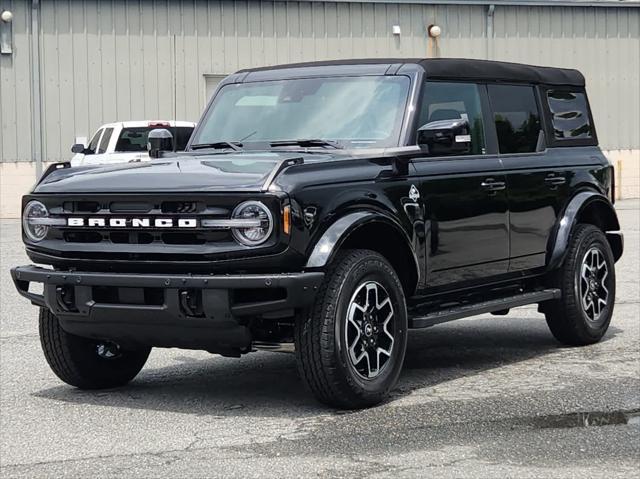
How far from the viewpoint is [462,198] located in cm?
762

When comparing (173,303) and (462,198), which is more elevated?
(462,198)

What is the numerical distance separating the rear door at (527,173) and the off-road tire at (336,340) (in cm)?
172

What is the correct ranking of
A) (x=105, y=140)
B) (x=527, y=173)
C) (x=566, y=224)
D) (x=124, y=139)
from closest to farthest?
(x=527, y=173) < (x=566, y=224) < (x=124, y=139) < (x=105, y=140)

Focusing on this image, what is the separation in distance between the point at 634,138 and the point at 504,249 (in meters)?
24.9

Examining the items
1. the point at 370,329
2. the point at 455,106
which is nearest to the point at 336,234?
the point at 370,329

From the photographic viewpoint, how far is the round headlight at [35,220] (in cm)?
694

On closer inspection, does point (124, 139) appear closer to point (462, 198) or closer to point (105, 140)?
point (105, 140)

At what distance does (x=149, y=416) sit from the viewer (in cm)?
660

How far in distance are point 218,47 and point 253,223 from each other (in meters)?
22.8

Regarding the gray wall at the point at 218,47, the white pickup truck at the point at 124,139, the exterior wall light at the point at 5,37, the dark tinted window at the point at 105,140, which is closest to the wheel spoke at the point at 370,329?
the white pickup truck at the point at 124,139

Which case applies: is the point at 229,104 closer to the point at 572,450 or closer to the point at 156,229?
the point at 156,229

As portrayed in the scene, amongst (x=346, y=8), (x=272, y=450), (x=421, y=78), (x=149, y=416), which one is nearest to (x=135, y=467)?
(x=272, y=450)

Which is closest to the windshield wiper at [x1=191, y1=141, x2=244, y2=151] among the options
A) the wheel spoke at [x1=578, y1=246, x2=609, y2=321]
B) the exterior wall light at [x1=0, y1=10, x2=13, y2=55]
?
the wheel spoke at [x1=578, y1=246, x2=609, y2=321]

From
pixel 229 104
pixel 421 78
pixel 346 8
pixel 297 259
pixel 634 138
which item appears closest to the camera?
pixel 297 259
